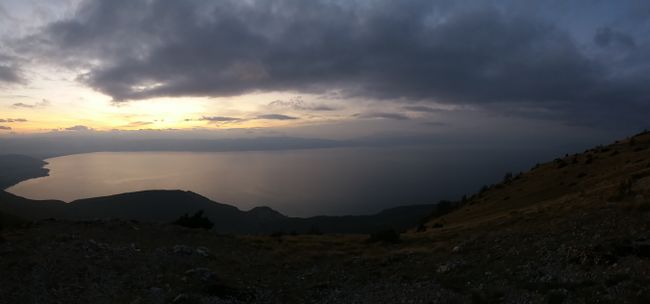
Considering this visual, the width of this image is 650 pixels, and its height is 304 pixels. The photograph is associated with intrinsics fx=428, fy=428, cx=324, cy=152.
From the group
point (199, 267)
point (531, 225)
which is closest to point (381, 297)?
point (199, 267)

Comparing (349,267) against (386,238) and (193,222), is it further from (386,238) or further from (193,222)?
(193,222)

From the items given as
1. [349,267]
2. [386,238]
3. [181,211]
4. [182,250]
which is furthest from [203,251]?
[181,211]

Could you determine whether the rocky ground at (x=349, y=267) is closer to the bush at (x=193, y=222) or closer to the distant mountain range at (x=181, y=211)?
the bush at (x=193, y=222)

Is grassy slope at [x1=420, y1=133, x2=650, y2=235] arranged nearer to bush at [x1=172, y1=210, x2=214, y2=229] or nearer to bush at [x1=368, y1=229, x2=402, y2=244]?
bush at [x1=368, y1=229, x2=402, y2=244]

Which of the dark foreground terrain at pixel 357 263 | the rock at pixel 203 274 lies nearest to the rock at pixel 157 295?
the dark foreground terrain at pixel 357 263

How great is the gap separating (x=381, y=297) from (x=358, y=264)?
13.4 ft

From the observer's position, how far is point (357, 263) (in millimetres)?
17312

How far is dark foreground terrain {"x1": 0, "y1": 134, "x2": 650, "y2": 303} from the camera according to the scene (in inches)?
471

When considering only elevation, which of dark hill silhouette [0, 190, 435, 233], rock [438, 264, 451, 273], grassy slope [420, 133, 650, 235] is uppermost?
grassy slope [420, 133, 650, 235]

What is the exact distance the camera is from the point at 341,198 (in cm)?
17950

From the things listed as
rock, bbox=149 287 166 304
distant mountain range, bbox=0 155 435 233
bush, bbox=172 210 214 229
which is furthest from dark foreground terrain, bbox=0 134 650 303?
distant mountain range, bbox=0 155 435 233

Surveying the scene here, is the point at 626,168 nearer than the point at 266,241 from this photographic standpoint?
No

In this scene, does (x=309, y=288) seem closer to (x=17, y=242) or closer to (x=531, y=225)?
(x=531, y=225)

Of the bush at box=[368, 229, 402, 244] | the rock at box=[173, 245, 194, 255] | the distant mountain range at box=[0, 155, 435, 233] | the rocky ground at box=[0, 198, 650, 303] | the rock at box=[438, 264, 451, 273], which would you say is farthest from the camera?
the distant mountain range at box=[0, 155, 435, 233]
